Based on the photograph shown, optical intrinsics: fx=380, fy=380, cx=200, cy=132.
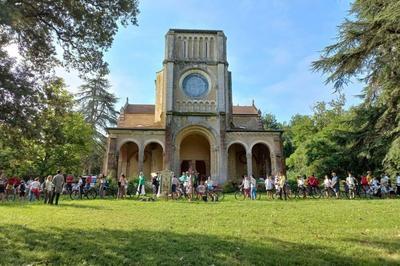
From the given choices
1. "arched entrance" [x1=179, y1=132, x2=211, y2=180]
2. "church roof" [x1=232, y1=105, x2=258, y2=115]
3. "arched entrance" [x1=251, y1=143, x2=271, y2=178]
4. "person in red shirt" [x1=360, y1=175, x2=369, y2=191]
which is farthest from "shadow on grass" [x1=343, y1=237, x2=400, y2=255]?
"church roof" [x1=232, y1=105, x2=258, y2=115]

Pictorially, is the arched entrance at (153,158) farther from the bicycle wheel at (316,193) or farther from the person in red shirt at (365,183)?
the person in red shirt at (365,183)

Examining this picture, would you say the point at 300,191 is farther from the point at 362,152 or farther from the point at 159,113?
the point at 159,113

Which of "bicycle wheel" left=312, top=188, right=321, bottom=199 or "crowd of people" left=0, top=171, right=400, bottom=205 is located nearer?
"crowd of people" left=0, top=171, right=400, bottom=205

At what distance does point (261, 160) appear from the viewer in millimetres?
38312

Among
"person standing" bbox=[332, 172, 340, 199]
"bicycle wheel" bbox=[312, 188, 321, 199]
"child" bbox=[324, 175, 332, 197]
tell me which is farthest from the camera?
"bicycle wheel" bbox=[312, 188, 321, 199]

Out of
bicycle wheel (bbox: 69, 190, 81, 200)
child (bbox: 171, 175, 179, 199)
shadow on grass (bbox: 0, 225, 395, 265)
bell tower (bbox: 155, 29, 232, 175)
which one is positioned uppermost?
bell tower (bbox: 155, 29, 232, 175)

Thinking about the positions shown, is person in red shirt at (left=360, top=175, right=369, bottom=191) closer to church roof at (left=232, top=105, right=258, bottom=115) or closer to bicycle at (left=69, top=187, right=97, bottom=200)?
bicycle at (left=69, top=187, right=97, bottom=200)

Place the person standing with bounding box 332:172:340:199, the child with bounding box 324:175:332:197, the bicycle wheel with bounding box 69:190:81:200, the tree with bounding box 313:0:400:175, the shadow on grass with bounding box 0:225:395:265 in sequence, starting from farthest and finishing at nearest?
the bicycle wheel with bounding box 69:190:81:200 → the child with bounding box 324:175:332:197 → the person standing with bounding box 332:172:340:199 → the tree with bounding box 313:0:400:175 → the shadow on grass with bounding box 0:225:395:265

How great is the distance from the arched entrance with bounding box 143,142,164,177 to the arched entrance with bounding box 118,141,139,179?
43.2 inches

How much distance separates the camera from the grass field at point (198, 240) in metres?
6.41

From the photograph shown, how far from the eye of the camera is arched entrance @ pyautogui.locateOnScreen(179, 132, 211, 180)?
3716 centimetres

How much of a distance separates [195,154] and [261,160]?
22.1ft

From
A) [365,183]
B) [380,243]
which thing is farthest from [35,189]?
[365,183]

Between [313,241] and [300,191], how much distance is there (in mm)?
16401
